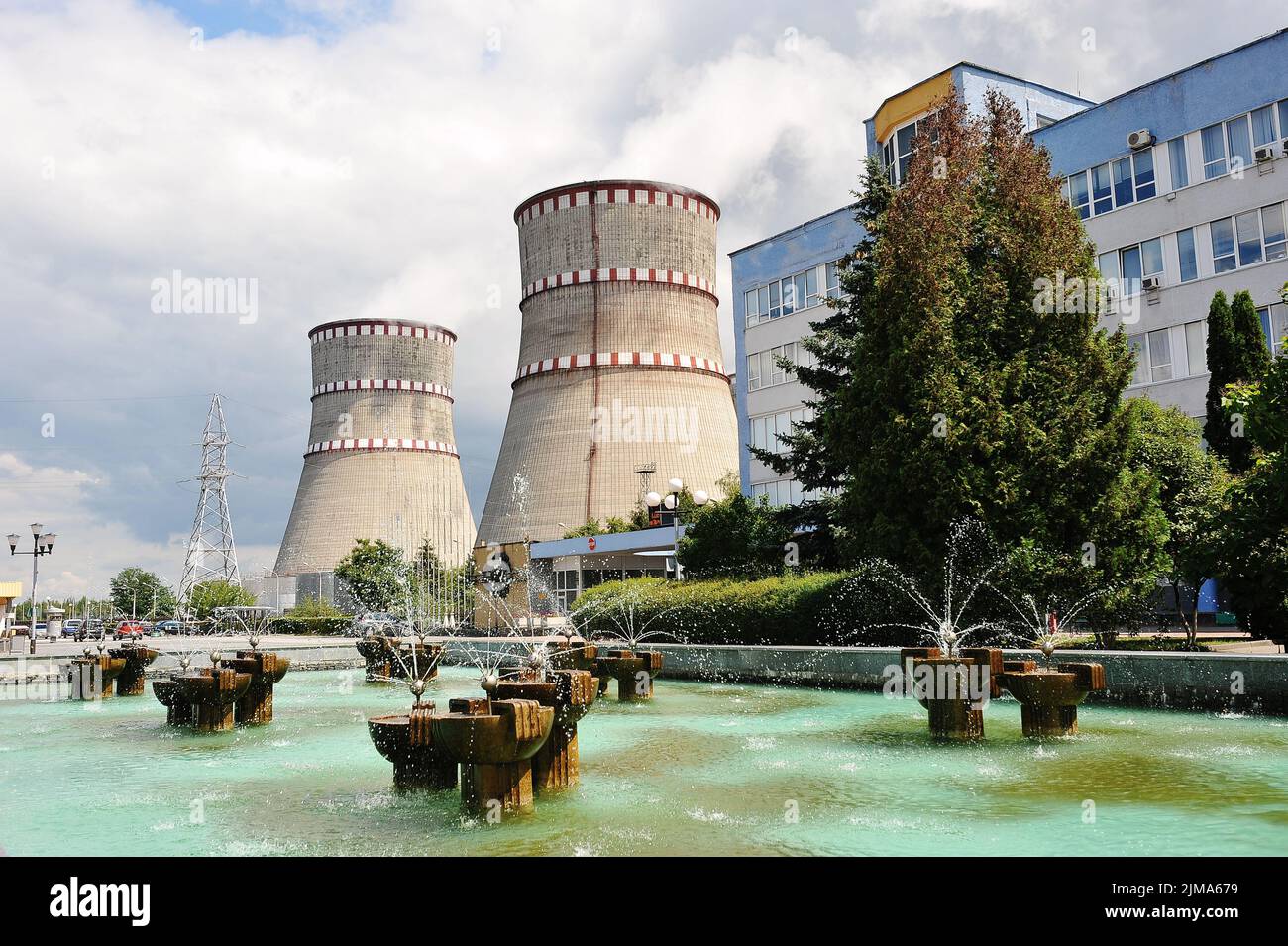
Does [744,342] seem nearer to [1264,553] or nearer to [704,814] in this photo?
[1264,553]

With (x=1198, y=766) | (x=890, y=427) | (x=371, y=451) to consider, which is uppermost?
(x=371, y=451)

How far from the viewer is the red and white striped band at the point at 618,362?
33250 millimetres

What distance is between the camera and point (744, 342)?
34.0 m

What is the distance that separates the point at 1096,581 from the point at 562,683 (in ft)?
28.0

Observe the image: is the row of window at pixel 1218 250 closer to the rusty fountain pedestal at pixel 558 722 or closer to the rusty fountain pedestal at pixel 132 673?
the rusty fountain pedestal at pixel 558 722

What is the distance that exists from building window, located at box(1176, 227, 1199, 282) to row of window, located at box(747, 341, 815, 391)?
11184 millimetres

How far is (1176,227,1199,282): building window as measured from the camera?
22.8m

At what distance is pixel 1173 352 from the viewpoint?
23078 millimetres

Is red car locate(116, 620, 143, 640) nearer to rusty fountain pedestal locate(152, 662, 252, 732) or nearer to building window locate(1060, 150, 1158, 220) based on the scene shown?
rusty fountain pedestal locate(152, 662, 252, 732)

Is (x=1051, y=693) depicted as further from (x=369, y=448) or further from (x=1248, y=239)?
(x=369, y=448)

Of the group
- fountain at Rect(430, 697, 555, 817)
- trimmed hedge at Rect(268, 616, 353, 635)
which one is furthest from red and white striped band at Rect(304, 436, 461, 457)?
fountain at Rect(430, 697, 555, 817)

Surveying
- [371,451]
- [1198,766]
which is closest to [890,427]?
[1198,766]

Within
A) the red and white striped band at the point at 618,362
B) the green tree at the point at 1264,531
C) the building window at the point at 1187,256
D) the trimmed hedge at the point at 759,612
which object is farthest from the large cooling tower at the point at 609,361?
the green tree at the point at 1264,531

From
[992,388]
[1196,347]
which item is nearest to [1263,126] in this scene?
[1196,347]
